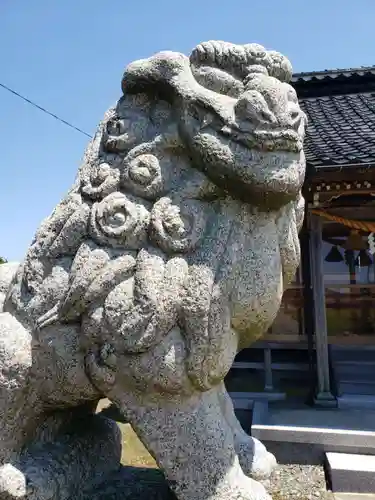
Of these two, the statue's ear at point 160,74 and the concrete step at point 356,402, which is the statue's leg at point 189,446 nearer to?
the statue's ear at point 160,74

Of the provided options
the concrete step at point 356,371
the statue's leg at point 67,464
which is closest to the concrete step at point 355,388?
the concrete step at point 356,371

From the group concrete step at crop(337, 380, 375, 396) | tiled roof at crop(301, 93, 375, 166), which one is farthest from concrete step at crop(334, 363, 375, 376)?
tiled roof at crop(301, 93, 375, 166)

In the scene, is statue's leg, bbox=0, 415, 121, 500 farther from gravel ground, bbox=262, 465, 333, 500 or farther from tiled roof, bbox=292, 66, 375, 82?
tiled roof, bbox=292, 66, 375, 82

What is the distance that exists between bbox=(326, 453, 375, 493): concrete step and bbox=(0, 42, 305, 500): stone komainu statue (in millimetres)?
2684

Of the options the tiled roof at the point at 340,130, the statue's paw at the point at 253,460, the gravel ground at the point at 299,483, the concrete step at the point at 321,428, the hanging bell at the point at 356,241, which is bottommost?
the gravel ground at the point at 299,483

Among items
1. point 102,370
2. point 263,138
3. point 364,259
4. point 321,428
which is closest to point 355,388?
point 321,428

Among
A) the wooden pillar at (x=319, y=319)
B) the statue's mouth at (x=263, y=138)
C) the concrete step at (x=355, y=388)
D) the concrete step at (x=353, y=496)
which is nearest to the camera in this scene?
the statue's mouth at (x=263, y=138)

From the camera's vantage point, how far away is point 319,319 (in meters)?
5.74

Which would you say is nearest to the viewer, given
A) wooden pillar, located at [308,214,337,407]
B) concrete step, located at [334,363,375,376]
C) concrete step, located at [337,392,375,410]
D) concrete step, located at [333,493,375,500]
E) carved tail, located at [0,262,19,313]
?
carved tail, located at [0,262,19,313]

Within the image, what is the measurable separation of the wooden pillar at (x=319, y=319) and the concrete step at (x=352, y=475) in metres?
1.46

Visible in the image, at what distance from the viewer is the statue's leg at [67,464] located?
1.69 m

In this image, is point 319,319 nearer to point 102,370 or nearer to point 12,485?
point 102,370

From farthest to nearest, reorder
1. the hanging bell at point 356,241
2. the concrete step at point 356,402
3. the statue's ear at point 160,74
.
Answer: the hanging bell at point 356,241, the concrete step at point 356,402, the statue's ear at point 160,74

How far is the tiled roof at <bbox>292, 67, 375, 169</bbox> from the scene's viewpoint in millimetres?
4793
